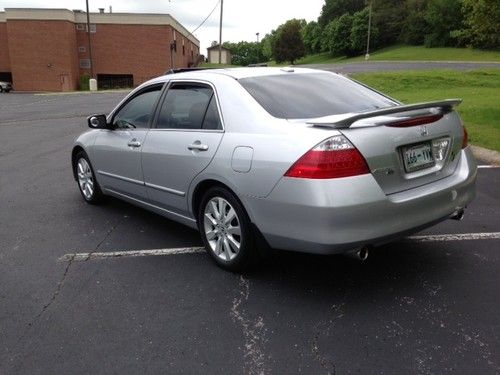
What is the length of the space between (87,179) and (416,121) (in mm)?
4170

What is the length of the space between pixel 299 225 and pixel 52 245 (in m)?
2.73

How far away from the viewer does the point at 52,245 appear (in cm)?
489

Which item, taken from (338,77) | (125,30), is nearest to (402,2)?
(125,30)

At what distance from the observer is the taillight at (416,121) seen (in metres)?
3.51

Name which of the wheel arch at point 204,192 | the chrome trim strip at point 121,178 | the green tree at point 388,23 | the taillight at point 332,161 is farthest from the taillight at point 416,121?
the green tree at point 388,23

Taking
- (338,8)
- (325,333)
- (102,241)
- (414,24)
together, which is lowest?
(102,241)

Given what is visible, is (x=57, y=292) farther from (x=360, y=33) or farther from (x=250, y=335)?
(x=360, y=33)

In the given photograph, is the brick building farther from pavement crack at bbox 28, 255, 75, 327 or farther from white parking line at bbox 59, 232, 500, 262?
pavement crack at bbox 28, 255, 75, 327

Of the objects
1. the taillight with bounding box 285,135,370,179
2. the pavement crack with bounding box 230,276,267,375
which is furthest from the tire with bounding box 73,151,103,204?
the taillight with bounding box 285,135,370,179

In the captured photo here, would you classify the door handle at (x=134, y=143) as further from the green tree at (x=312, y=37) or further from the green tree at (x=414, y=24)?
the green tree at (x=312, y=37)

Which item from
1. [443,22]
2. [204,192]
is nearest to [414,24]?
[443,22]

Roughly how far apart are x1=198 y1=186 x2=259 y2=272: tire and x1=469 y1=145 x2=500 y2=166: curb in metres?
5.73

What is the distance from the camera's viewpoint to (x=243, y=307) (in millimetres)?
3537

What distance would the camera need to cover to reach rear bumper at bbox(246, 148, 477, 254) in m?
3.24
